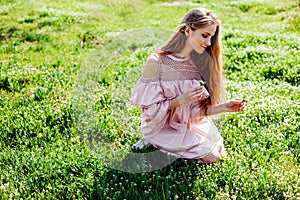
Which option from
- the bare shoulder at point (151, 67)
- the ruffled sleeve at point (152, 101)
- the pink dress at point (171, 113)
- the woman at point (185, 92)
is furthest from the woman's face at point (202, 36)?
the ruffled sleeve at point (152, 101)

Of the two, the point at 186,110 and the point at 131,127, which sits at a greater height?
the point at 186,110

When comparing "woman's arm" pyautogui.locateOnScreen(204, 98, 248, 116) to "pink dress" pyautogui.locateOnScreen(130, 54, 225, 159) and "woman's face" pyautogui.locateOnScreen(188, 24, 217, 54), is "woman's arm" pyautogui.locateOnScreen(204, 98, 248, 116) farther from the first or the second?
"woman's face" pyautogui.locateOnScreen(188, 24, 217, 54)

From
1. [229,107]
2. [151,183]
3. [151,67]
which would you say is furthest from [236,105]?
[151,183]

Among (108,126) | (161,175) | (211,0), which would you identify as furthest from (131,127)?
(211,0)

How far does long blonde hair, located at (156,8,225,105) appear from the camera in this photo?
574cm

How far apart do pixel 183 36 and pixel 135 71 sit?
3895 mm

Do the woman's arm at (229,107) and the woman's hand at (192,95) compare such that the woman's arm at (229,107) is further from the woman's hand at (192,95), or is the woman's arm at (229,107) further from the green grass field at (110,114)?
the green grass field at (110,114)

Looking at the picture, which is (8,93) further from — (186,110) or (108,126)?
(186,110)

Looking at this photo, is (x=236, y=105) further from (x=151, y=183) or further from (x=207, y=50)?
(x=151, y=183)

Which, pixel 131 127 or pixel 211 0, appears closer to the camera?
pixel 131 127

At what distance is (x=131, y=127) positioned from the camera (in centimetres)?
725

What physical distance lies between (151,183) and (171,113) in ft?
3.58

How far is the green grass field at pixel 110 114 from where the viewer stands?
5.54 metres

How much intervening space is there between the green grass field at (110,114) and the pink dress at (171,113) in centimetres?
26
